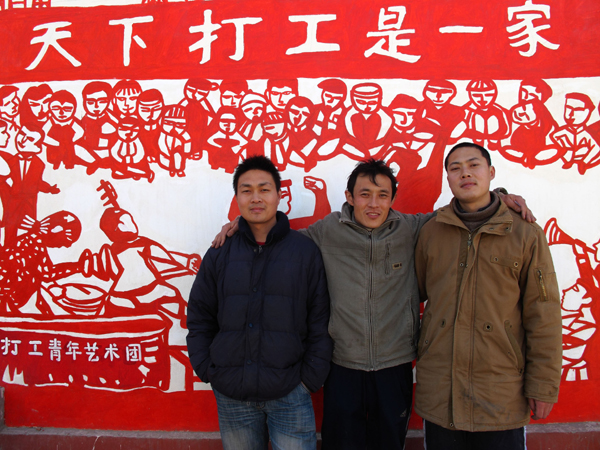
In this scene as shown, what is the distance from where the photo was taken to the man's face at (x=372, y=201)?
189cm

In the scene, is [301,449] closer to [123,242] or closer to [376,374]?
[376,374]

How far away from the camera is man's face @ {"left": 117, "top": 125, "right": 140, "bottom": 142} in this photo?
2533 mm

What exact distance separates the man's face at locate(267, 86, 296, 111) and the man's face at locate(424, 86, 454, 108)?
0.89m

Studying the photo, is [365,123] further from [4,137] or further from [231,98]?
[4,137]

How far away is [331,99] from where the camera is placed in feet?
8.09

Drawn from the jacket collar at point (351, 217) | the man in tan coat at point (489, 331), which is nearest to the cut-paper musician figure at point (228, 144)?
the jacket collar at point (351, 217)

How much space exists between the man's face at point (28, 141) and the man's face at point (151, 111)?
76 centimetres

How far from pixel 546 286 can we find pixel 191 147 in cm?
219

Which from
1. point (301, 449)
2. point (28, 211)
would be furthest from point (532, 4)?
point (28, 211)

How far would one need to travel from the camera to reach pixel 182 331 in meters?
2.49

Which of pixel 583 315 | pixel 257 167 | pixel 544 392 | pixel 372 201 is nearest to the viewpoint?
pixel 544 392

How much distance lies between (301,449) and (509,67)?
8.58 feet

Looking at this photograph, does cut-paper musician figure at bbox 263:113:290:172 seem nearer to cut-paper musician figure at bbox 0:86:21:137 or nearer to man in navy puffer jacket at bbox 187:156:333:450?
man in navy puffer jacket at bbox 187:156:333:450

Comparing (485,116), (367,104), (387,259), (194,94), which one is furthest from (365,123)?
(194,94)
